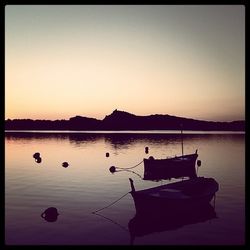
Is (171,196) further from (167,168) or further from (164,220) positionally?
(167,168)

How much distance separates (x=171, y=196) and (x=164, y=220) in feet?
7.01

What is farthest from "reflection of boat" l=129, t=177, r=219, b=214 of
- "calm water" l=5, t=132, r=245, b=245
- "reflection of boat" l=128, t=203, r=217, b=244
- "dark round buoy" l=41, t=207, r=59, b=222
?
"dark round buoy" l=41, t=207, r=59, b=222

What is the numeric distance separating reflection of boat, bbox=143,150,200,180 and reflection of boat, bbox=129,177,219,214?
2065 centimetres

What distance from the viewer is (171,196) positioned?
29172 mm

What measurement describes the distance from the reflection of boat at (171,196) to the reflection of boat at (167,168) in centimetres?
2065

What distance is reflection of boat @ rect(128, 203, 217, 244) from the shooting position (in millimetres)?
27344

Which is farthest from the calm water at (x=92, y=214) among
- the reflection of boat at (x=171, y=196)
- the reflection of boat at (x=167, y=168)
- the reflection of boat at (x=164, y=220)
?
the reflection of boat at (x=167, y=168)

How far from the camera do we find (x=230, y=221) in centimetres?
3058

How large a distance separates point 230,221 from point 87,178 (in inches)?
1190

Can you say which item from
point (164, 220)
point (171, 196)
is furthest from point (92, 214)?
point (171, 196)

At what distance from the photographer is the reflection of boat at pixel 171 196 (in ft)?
93.1
